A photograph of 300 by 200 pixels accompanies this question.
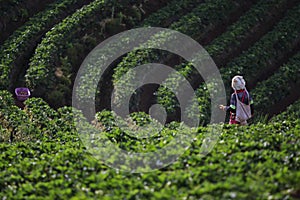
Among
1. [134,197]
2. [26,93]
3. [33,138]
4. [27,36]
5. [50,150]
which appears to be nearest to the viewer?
[134,197]

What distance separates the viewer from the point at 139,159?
10352 millimetres

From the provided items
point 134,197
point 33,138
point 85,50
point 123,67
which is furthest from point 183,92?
point 134,197

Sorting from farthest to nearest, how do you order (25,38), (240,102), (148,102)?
(25,38) < (148,102) < (240,102)

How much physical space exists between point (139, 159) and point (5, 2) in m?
11.6

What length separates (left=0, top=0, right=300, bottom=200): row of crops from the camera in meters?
9.57

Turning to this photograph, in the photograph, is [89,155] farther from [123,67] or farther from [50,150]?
[123,67]

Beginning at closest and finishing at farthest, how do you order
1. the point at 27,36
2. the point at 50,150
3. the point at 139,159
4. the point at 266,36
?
the point at 139,159, the point at 50,150, the point at 27,36, the point at 266,36

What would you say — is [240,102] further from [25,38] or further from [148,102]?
[25,38]

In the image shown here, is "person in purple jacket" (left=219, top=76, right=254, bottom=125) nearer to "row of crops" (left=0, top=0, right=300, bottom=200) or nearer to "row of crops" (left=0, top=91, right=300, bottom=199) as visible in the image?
"row of crops" (left=0, top=0, right=300, bottom=200)

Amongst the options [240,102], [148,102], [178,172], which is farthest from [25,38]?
[178,172]

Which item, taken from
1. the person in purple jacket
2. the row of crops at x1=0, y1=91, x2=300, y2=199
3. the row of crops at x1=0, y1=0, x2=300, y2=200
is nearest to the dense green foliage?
the row of crops at x1=0, y1=0, x2=300, y2=200

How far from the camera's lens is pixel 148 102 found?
56.7 feet

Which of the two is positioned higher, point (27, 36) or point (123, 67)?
point (27, 36)

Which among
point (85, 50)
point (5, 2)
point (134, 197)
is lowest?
point (134, 197)
